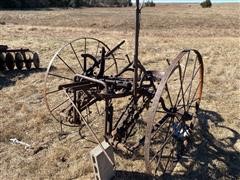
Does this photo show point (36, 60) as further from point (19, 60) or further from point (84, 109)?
point (84, 109)

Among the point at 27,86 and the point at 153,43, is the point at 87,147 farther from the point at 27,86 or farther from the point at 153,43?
the point at 153,43

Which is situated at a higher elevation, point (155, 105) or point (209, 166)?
point (155, 105)

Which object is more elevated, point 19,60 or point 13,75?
point 19,60

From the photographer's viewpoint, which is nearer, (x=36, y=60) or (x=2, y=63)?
(x=2, y=63)

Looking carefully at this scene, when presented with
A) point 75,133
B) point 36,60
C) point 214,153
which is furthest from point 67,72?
point 214,153

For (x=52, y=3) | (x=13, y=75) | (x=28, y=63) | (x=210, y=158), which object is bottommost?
(x=52, y=3)

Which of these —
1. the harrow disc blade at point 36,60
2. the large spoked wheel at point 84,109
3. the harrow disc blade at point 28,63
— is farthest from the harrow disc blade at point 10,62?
the large spoked wheel at point 84,109

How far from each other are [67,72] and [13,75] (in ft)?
4.33

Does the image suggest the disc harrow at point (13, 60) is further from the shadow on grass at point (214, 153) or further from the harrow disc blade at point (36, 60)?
the shadow on grass at point (214, 153)

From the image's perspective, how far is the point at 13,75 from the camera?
984 cm

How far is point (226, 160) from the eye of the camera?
546 centimetres

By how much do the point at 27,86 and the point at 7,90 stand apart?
18.0 inches

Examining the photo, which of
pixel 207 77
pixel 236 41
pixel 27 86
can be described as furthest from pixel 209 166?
pixel 236 41

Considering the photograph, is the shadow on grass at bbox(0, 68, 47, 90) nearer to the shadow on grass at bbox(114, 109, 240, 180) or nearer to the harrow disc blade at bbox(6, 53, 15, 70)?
the harrow disc blade at bbox(6, 53, 15, 70)
